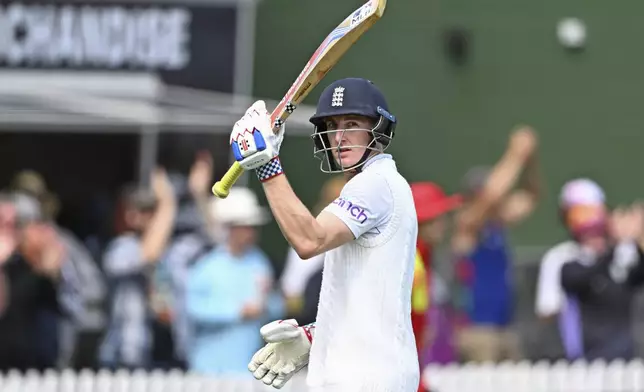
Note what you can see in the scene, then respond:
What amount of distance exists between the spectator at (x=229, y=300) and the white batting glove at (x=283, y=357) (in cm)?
345

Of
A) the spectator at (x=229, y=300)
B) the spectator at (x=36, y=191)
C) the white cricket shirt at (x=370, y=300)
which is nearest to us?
the white cricket shirt at (x=370, y=300)

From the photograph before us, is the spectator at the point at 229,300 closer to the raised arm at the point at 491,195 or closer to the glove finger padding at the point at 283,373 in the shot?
the raised arm at the point at 491,195

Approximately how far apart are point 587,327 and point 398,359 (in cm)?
468

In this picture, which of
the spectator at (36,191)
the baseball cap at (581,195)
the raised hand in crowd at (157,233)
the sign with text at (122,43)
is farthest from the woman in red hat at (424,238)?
the sign with text at (122,43)

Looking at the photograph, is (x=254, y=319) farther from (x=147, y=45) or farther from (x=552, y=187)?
(x=552, y=187)

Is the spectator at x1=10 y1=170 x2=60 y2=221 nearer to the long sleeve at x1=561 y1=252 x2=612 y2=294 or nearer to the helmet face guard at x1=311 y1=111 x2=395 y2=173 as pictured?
the long sleeve at x1=561 y1=252 x2=612 y2=294

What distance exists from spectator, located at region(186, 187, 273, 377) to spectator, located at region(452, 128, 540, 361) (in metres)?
1.93

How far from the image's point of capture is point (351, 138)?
5.29 m

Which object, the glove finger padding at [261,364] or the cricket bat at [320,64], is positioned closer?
the cricket bat at [320,64]

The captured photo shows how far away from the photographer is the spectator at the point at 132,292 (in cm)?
997

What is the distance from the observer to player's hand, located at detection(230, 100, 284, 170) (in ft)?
16.3

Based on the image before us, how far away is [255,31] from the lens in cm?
1515

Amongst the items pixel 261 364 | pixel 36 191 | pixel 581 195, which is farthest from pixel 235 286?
pixel 261 364

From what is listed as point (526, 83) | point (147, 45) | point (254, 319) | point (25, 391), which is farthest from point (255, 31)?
point (25, 391)
